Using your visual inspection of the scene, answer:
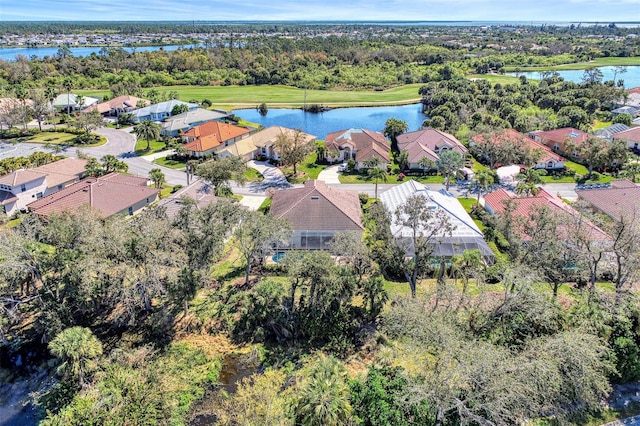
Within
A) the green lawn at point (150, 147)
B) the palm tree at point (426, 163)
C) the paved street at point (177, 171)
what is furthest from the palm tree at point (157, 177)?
the palm tree at point (426, 163)

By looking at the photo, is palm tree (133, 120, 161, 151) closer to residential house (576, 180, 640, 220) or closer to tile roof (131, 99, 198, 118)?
tile roof (131, 99, 198, 118)

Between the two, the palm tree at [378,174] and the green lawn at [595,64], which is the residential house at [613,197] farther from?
the green lawn at [595,64]

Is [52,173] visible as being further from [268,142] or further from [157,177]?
[268,142]

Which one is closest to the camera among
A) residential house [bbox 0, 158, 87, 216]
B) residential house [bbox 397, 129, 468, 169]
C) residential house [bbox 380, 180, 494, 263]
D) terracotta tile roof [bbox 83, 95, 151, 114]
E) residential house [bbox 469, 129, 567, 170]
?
residential house [bbox 380, 180, 494, 263]

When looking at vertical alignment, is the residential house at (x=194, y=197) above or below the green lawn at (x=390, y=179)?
above

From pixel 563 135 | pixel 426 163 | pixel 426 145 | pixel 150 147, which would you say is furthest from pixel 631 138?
pixel 150 147

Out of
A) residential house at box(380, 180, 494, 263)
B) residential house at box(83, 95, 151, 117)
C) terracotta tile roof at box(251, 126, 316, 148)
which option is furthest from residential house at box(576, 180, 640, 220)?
residential house at box(83, 95, 151, 117)
